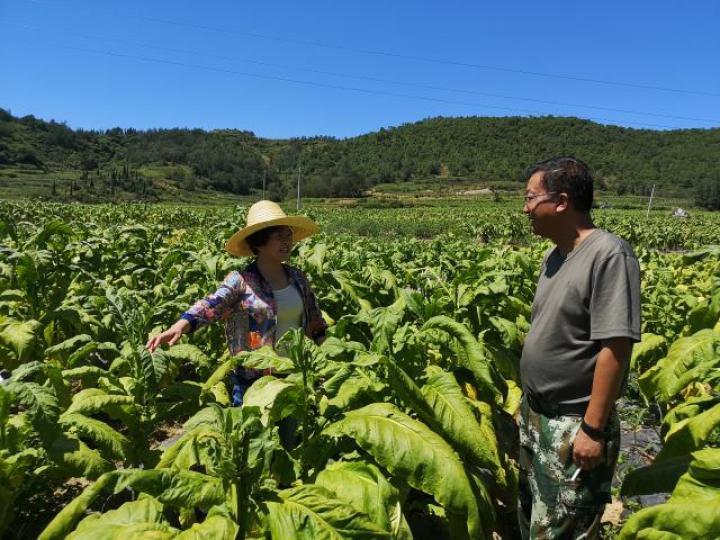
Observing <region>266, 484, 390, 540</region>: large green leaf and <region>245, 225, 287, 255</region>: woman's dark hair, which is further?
<region>245, 225, 287, 255</region>: woman's dark hair

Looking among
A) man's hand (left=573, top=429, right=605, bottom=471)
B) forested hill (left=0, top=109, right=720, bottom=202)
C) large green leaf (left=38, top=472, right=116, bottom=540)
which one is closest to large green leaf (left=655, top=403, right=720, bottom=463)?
man's hand (left=573, top=429, right=605, bottom=471)

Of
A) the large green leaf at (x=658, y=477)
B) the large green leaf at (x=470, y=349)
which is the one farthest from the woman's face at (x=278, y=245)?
the large green leaf at (x=658, y=477)

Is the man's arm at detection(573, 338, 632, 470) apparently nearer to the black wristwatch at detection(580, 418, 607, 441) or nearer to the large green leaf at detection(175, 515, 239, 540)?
the black wristwatch at detection(580, 418, 607, 441)

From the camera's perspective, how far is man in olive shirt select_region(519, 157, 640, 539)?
2.21m

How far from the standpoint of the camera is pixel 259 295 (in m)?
3.31

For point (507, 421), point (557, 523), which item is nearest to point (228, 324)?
point (557, 523)

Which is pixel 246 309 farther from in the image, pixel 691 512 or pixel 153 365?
pixel 691 512

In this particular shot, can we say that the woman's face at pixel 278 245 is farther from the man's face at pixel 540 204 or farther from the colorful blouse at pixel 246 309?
the man's face at pixel 540 204

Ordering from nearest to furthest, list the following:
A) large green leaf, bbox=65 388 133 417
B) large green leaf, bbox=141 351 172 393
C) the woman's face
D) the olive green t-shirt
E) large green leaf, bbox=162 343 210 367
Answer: the olive green t-shirt, large green leaf, bbox=65 388 133 417, large green leaf, bbox=141 351 172 393, large green leaf, bbox=162 343 210 367, the woman's face

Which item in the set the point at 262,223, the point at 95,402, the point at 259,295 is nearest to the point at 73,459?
the point at 95,402

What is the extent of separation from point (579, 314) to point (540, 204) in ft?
1.77

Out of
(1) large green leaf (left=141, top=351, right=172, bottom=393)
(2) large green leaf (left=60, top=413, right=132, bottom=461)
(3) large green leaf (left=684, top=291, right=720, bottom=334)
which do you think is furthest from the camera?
(3) large green leaf (left=684, top=291, right=720, bottom=334)

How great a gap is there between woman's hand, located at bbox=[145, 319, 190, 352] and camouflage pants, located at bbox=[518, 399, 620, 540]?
2.00 m

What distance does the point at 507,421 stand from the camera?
14.5ft
